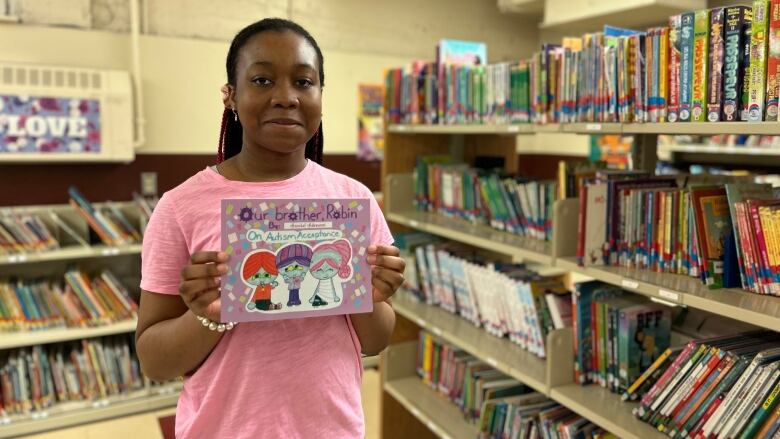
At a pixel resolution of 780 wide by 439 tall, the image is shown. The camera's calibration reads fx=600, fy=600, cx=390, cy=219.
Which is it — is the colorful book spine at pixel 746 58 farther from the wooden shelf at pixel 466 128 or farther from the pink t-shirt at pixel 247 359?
the pink t-shirt at pixel 247 359

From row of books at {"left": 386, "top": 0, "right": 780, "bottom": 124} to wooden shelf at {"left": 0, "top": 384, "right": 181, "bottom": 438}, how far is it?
2.70m

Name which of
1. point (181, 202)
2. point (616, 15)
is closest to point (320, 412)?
point (181, 202)

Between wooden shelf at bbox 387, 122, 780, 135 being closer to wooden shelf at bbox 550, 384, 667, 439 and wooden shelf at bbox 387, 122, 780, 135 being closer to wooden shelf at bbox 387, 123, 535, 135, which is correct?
wooden shelf at bbox 387, 123, 535, 135

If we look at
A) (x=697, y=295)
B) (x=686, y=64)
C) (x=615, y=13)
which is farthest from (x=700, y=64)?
(x=615, y=13)

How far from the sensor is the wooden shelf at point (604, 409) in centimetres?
182

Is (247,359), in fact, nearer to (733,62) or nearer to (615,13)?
(733,62)

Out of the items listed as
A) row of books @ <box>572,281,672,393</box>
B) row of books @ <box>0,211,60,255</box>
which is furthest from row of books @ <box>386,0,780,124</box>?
row of books @ <box>0,211,60,255</box>

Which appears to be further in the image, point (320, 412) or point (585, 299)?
point (585, 299)

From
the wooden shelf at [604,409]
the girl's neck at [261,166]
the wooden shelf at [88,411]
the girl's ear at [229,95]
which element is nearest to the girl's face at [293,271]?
the girl's neck at [261,166]

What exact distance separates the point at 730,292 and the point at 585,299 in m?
0.57

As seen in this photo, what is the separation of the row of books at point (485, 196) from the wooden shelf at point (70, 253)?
191cm

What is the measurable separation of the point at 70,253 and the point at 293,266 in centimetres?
300

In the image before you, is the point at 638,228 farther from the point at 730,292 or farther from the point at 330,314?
the point at 330,314

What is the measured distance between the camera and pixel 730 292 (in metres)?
1.68
